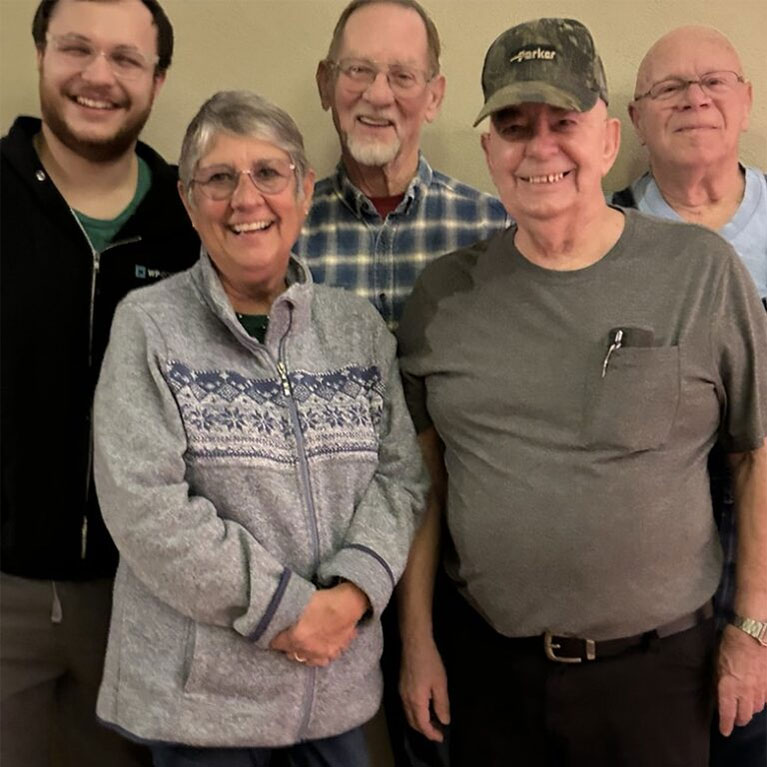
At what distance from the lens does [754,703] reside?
1530mm

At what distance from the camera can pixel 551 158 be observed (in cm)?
145

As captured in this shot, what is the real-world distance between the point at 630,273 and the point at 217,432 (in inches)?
31.5

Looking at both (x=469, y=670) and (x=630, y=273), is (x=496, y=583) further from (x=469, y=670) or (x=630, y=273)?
(x=630, y=273)

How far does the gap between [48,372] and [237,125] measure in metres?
0.69

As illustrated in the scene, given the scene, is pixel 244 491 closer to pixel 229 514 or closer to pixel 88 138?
pixel 229 514

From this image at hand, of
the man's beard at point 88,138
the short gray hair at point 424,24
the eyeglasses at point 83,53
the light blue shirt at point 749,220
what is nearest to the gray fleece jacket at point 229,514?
the man's beard at point 88,138

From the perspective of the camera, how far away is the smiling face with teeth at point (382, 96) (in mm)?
1858

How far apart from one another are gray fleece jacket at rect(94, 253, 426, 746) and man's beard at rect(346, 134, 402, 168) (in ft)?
1.85

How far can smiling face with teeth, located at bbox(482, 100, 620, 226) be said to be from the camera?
1.45m

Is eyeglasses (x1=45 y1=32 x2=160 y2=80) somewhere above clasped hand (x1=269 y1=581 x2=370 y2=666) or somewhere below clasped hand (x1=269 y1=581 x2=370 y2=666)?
above

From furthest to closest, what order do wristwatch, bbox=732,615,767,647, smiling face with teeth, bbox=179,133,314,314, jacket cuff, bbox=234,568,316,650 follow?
1. wristwatch, bbox=732,615,767,647
2. smiling face with teeth, bbox=179,133,314,314
3. jacket cuff, bbox=234,568,316,650

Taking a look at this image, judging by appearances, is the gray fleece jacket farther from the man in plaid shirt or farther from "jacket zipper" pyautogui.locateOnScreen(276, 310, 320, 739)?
the man in plaid shirt

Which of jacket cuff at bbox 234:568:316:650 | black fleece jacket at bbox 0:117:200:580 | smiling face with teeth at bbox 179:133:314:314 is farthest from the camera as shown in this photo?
black fleece jacket at bbox 0:117:200:580

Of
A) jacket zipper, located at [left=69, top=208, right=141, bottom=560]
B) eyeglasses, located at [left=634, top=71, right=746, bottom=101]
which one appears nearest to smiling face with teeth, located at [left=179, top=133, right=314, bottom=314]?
jacket zipper, located at [left=69, top=208, right=141, bottom=560]
